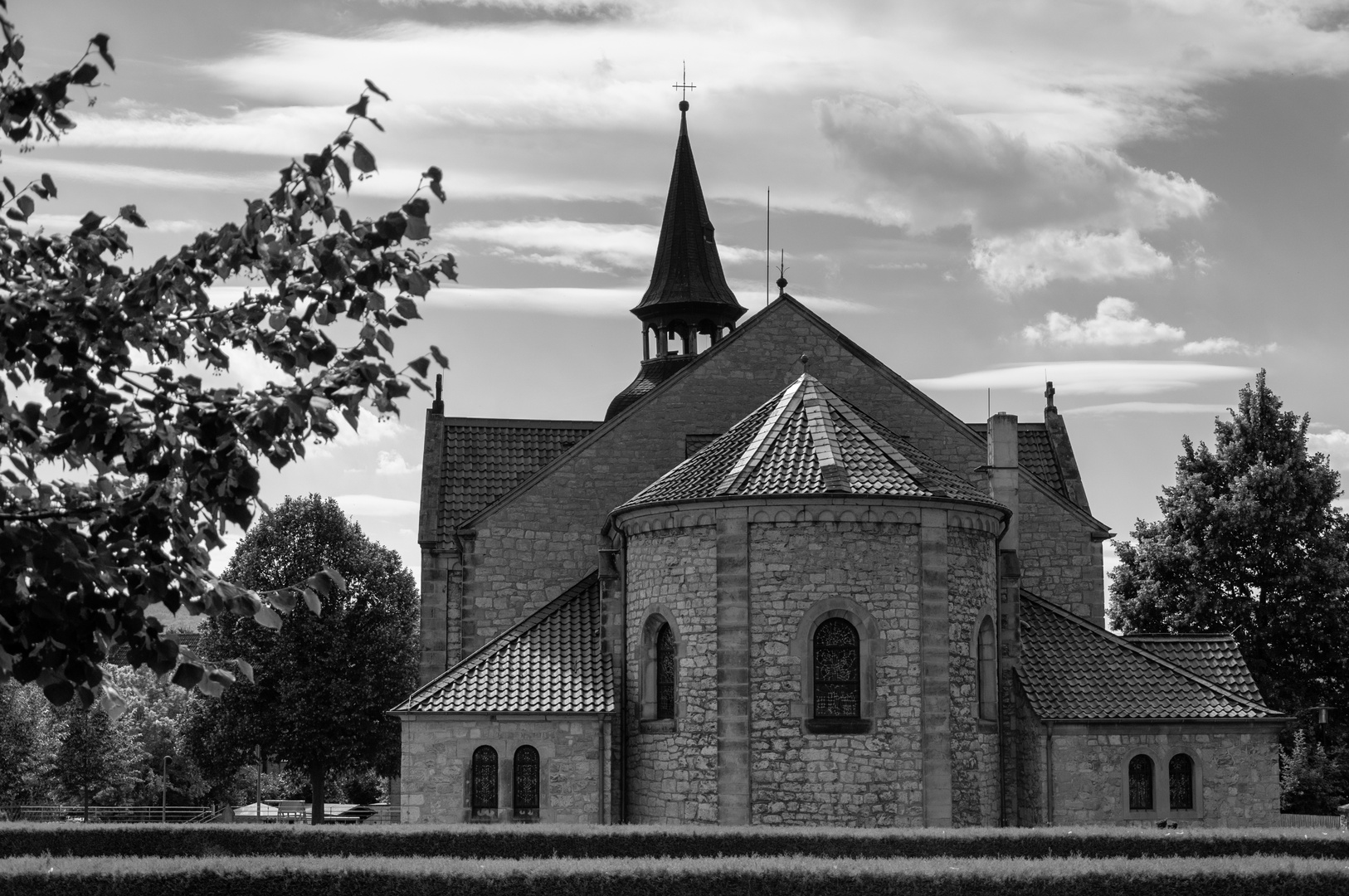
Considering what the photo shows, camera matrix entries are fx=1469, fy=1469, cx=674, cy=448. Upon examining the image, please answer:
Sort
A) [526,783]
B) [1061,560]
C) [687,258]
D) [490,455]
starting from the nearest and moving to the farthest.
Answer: [526,783] < [1061,560] < [490,455] < [687,258]

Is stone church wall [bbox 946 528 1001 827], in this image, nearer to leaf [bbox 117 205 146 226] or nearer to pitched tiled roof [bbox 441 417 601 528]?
pitched tiled roof [bbox 441 417 601 528]

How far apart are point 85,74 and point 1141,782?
81.7 ft

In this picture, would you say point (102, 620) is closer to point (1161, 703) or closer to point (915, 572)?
point (915, 572)

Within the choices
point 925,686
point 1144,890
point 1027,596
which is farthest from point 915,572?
point 1144,890

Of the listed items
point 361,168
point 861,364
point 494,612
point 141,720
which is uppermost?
point 861,364

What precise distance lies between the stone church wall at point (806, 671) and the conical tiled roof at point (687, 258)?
87.1ft

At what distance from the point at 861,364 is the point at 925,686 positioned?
1094 cm

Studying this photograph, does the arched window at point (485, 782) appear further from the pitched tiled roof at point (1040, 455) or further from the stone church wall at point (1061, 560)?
the pitched tiled roof at point (1040, 455)

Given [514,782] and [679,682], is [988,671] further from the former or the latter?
[514,782]

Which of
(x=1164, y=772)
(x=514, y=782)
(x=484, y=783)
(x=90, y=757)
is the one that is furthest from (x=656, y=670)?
(x=90, y=757)

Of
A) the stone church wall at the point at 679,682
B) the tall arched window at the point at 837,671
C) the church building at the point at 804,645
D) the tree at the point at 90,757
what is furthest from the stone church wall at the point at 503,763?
the tree at the point at 90,757

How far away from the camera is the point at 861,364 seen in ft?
115

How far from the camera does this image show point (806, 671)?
25.9 metres

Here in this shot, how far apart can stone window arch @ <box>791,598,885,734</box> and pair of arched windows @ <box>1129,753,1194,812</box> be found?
6241 mm
